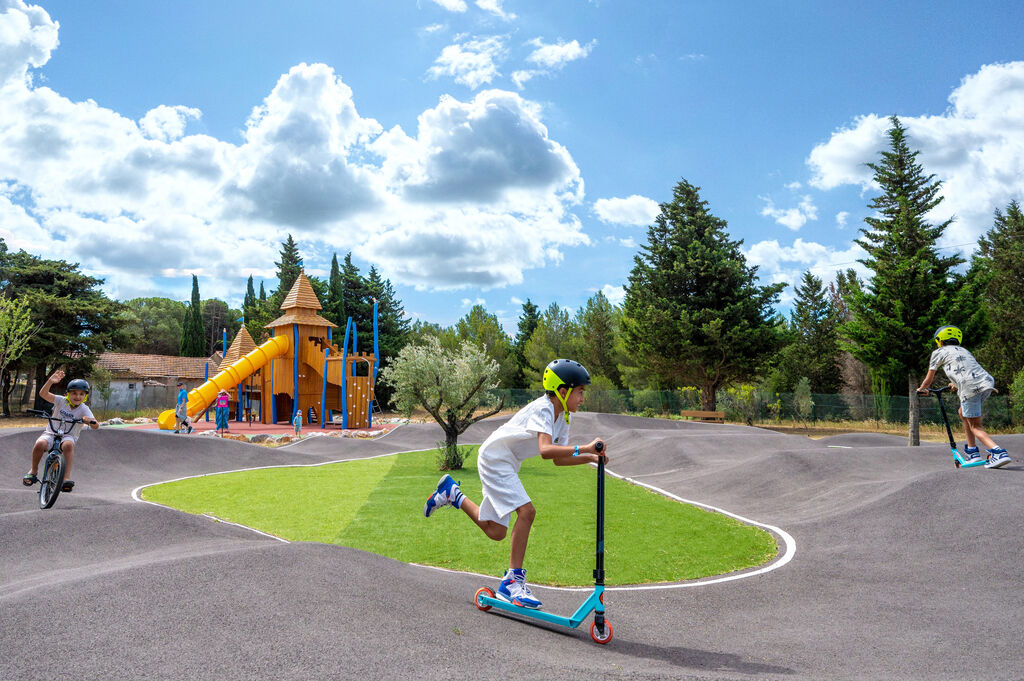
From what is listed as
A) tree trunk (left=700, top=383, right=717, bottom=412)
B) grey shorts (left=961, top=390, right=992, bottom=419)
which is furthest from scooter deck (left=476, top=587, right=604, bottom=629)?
tree trunk (left=700, top=383, right=717, bottom=412)

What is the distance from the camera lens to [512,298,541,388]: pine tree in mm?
54062

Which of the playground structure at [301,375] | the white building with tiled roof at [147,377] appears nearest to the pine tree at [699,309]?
the playground structure at [301,375]

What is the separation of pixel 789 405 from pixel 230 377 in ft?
106

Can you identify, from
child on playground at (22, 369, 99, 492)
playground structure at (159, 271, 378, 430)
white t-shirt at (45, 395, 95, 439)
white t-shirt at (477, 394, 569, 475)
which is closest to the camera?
white t-shirt at (477, 394, 569, 475)

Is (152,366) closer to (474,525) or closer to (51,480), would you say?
(51,480)

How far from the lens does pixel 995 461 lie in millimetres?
10016

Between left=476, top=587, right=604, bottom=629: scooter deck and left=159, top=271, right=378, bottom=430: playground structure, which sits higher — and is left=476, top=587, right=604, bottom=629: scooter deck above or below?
below

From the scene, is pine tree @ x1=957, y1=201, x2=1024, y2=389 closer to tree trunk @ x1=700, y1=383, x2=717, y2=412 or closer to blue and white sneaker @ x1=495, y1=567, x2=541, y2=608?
tree trunk @ x1=700, y1=383, x2=717, y2=412

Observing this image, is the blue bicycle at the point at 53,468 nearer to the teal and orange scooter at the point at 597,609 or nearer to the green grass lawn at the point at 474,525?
the green grass lawn at the point at 474,525

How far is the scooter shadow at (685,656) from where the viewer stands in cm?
426

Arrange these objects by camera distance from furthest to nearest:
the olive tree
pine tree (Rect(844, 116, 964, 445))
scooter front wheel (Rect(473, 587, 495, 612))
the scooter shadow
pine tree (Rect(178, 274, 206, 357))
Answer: pine tree (Rect(178, 274, 206, 357))
pine tree (Rect(844, 116, 964, 445))
the olive tree
scooter front wheel (Rect(473, 587, 495, 612))
the scooter shadow

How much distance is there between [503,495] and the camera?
492 cm

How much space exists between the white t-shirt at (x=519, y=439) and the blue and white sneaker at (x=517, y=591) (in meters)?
0.86

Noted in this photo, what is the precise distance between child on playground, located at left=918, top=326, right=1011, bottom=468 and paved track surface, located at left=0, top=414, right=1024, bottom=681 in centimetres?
41
